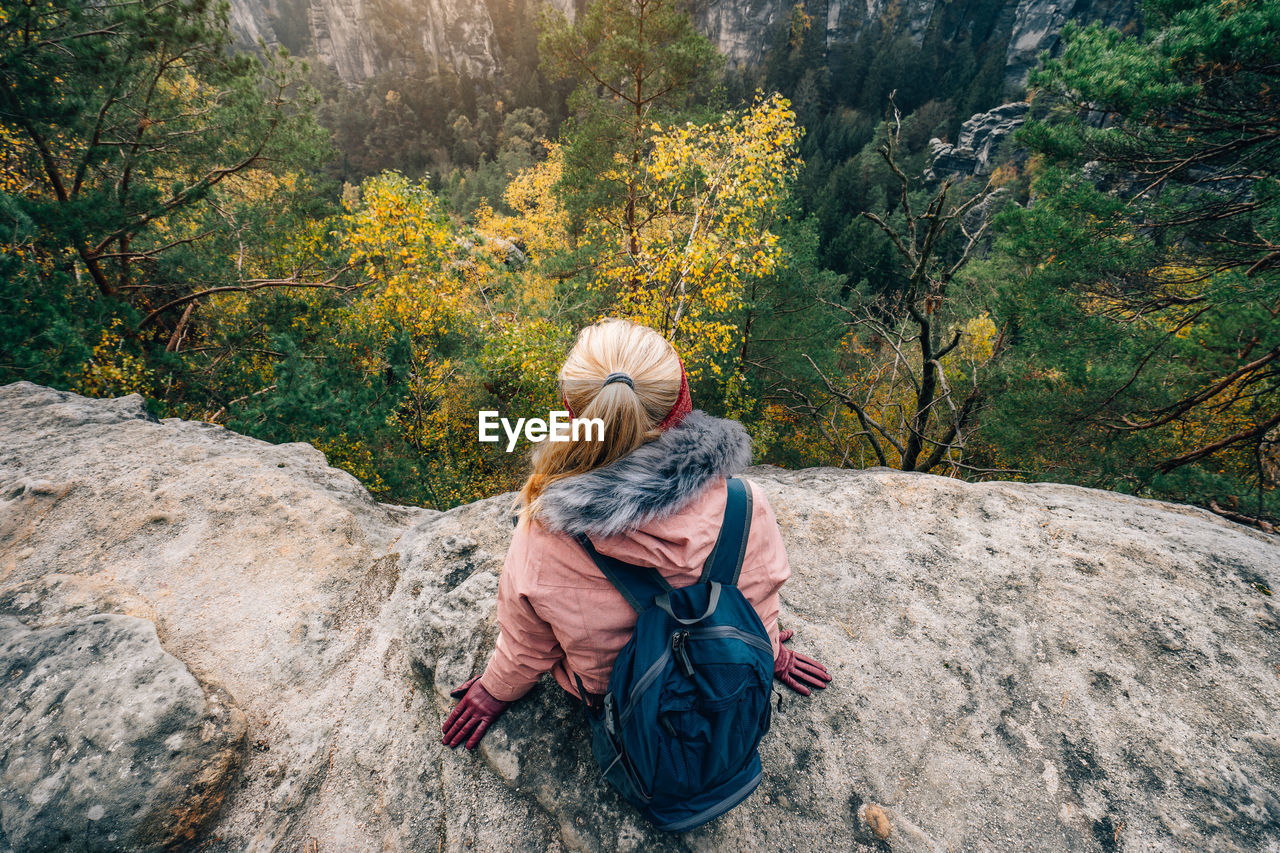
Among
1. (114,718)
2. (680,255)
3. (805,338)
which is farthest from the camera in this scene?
(805,338)

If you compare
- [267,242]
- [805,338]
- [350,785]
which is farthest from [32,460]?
[805,338]

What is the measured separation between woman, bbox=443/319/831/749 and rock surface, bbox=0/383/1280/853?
0.92 m

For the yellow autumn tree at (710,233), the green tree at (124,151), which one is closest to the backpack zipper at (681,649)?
the yellow autumn tree at (710,233)

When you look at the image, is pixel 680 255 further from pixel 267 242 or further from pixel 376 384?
pixel 267 242

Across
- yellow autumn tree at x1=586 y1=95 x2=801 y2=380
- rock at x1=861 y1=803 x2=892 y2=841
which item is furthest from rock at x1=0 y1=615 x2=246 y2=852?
yellow autumn tree at x1=586 y1=95 x2=801 y2=380

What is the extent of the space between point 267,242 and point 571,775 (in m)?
10.2

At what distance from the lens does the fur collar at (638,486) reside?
146cm

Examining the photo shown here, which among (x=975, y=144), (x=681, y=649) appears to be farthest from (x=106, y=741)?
(x=975, y=144)

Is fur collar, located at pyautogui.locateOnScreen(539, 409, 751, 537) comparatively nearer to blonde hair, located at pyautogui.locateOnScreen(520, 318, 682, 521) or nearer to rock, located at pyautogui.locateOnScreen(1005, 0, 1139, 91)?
blonde hair, located at pyautogui.locateOnScreen(520, 318, 682, 521)

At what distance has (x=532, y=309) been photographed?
31.0ft

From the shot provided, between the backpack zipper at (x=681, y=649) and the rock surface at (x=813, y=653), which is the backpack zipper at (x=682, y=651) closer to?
the backpack zipper at (x=681, y=649)

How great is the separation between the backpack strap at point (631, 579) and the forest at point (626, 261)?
491 centimetres

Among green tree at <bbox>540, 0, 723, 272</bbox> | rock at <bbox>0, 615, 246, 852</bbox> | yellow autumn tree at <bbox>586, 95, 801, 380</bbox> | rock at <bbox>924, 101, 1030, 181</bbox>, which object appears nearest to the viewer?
rock at <bbox>0, 615, 246, 852</bbox>

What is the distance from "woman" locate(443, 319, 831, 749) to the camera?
4.91 feet
